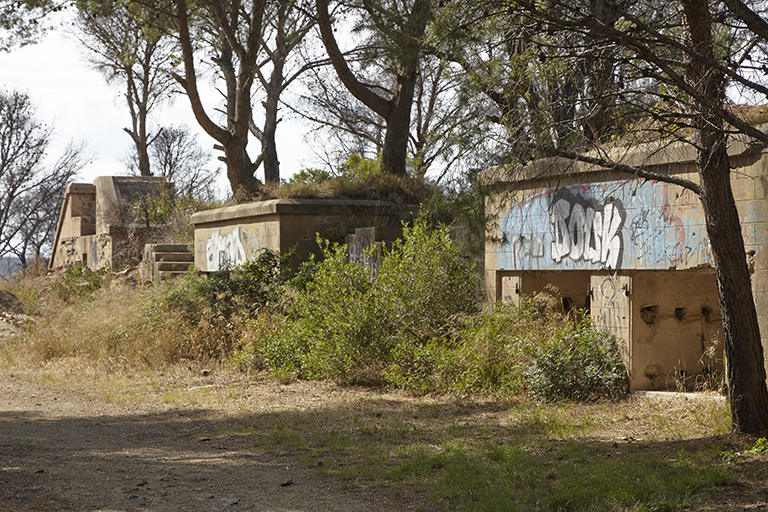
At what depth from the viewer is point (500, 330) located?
8680 mm

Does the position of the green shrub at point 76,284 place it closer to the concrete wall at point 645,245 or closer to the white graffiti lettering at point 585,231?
the concrete wall at point 645,245

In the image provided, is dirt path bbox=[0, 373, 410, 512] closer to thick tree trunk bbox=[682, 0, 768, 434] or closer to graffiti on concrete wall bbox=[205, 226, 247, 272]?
thick tree trunk bbox=[682, 0, 768, 434]

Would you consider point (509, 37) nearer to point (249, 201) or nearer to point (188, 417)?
point (188, 417)

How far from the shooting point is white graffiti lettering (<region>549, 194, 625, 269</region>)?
8.25m

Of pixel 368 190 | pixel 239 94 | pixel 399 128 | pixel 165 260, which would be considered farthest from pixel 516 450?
pixel 165 260

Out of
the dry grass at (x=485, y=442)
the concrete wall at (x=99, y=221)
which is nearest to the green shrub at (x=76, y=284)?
the concrete wall at (x=99, y=221)

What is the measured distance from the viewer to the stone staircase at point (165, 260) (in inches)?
661

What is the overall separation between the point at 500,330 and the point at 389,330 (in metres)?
1.52

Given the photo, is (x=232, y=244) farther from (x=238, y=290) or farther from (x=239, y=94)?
(x=239, y=94)

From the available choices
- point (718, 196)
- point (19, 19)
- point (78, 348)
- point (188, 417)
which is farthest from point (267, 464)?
point (19, 19)

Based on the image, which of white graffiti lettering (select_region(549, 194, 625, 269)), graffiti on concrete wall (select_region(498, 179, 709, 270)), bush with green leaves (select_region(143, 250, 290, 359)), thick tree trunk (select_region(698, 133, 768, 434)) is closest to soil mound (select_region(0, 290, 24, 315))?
bush with green leaves (select_region(143, 250, 290, 359))

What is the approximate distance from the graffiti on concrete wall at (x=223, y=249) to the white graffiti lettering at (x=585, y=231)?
22.1 ft

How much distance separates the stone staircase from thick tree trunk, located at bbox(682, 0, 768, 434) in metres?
12.9

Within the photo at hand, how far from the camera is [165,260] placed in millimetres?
17281
